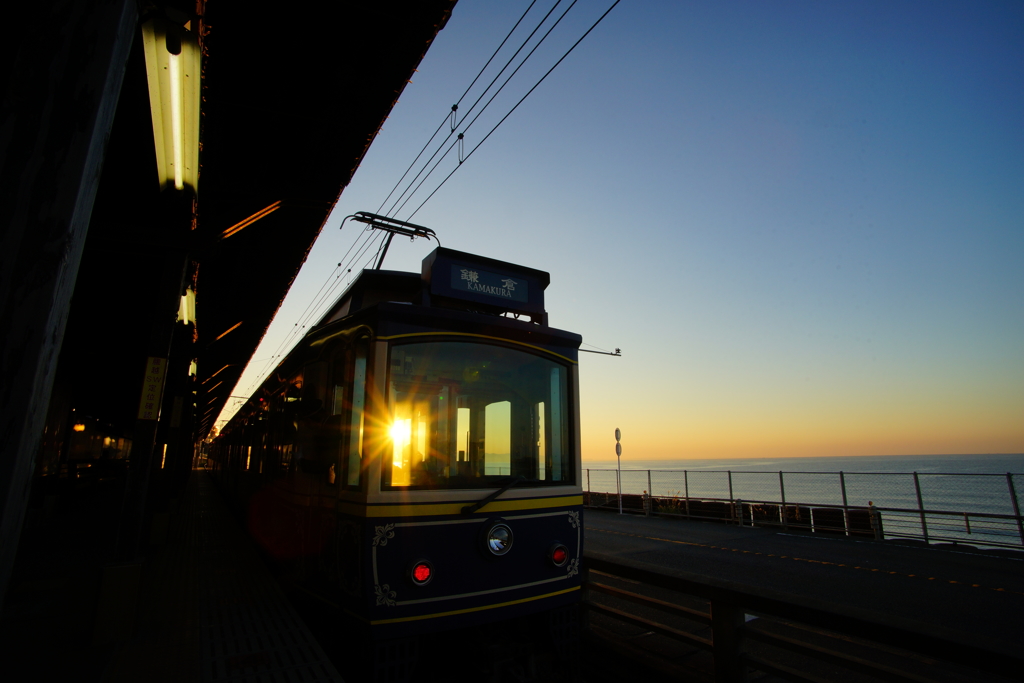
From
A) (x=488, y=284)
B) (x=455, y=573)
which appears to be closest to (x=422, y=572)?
(x=455, y=573)

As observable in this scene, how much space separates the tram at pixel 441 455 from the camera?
3535mm

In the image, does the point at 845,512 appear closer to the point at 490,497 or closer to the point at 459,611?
the point at 490,497

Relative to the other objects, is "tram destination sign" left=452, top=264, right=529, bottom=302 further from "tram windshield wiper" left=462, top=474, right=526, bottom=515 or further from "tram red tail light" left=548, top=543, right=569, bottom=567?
"tram red tail light" left=548, top=543, right=569, bottom=567

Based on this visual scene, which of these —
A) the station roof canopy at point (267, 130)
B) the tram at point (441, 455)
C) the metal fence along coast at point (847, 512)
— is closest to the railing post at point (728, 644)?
the tram at point (441, 455)

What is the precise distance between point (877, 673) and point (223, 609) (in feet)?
17.3

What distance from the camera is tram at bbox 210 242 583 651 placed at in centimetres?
354

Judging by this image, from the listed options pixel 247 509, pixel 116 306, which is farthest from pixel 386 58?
pixel 116 306

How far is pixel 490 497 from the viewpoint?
12.6 feet

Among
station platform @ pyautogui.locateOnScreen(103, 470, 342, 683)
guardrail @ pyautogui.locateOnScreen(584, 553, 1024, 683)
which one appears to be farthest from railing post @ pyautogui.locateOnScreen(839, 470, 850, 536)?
station platform @ pyautogui.locateOnScreen(103, 470, 342, 683)

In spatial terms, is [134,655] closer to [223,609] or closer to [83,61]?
[223,609]

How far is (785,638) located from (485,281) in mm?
3365

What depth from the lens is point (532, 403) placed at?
14.4ft

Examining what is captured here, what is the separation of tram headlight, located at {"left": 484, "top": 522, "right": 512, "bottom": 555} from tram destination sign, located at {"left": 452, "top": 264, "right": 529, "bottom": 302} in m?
1.91

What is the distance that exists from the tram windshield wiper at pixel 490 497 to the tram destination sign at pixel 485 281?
1.50 meters
